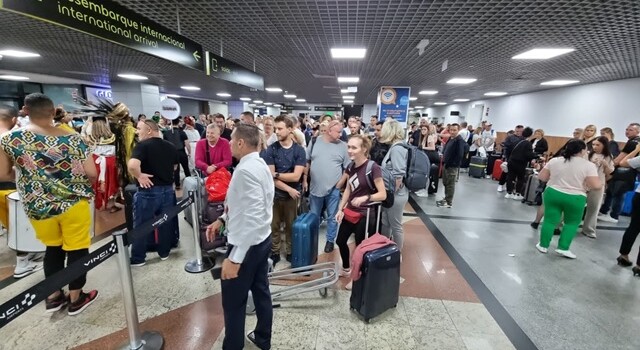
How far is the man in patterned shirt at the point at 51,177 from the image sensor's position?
183 centimetres

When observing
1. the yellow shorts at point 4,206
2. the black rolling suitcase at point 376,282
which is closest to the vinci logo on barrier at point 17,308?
the black rolling suitcase at point 376,282

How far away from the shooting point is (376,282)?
2.16m

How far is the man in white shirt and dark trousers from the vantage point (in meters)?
1.48

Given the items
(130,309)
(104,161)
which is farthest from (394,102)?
(130,309)

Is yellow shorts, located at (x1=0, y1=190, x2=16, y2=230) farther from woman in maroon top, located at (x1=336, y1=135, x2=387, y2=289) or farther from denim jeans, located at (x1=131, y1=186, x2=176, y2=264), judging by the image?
woman in maroon top, located at (x1=336, y1=135, x2=387, y2=289)

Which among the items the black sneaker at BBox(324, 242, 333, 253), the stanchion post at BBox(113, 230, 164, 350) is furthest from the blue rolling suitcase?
the stanchion post at BBox(113, 230, 164, 350)

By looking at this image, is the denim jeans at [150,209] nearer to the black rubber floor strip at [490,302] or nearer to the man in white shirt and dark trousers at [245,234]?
the man in white shirt and dark trousers at [245,234]

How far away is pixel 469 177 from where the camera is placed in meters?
8.59

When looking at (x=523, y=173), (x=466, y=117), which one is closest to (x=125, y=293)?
(x=523, y=173)

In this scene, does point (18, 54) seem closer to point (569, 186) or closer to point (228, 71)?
point (228, 71)

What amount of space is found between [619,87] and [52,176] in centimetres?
1141

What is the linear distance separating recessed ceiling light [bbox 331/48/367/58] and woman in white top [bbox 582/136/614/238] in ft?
13.0

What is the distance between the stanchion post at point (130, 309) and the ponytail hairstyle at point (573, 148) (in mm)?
4380

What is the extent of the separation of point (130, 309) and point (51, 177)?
1.11 meters
